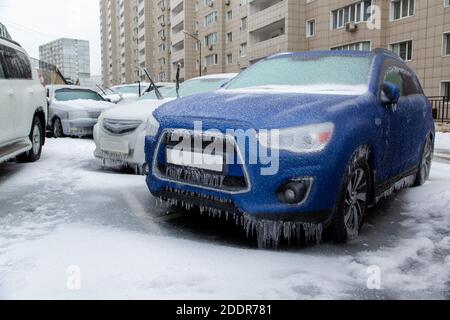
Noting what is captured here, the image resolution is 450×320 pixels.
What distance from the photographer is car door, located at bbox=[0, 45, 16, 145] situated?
5414 mm

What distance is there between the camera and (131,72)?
345 feet

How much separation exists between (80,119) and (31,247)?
7515mm

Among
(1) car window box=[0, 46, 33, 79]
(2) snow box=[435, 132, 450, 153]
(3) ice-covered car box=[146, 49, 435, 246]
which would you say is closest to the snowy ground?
(3) ice-covered car box=[146, 49, 435, 246]

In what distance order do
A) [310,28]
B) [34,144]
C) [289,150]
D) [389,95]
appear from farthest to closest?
[310,28], [34,144], [389,95], [289,150]

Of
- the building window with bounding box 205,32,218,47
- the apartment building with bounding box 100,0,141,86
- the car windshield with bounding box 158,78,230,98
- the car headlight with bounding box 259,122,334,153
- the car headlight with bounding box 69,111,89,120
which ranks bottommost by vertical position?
the car headlight with bounding box 259,122,334,153

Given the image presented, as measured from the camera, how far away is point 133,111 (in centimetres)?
607

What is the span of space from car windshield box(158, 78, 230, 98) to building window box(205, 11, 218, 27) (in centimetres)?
4362

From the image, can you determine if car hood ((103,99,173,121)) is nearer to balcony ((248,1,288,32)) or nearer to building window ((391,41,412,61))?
building window ((391,41,412,61))

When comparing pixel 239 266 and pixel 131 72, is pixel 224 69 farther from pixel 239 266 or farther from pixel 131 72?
pixel 131 72

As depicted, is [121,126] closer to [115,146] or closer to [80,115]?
[115,146]

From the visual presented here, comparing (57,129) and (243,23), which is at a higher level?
(243,23)

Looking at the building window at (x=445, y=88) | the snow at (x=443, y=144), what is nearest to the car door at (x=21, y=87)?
the snow at (x=443, y=144)

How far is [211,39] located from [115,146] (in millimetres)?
46657

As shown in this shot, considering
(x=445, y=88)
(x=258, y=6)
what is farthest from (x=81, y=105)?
(x=258, y=6)
